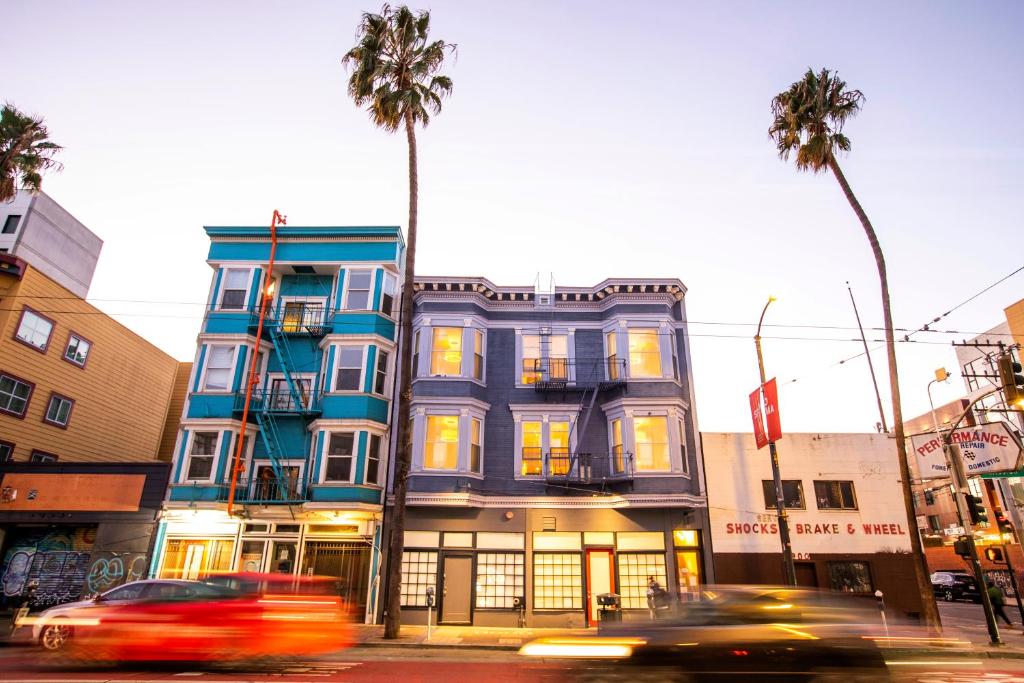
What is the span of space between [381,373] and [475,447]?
549 cm

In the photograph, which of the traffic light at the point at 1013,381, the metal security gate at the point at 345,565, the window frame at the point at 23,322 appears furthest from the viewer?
the window frame at the point at 23,322

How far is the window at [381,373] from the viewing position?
83.7 ft

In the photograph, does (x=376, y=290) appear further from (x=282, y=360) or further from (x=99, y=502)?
(x=99, y=502)

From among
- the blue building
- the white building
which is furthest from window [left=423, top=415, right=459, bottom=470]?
the white building

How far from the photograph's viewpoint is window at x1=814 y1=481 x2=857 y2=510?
2530cm

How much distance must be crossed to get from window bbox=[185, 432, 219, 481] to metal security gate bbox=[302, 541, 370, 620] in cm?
531

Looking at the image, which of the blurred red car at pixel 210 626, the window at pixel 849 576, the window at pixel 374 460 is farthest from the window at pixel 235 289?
the window at pixel 849 576

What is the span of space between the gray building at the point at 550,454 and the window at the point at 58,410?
19.1m

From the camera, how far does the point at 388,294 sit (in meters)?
27.1

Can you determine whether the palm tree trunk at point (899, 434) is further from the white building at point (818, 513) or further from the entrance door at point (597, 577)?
the entrance door at point (597, 577)

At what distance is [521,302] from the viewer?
27.2m

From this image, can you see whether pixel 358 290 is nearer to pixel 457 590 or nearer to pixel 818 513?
pixel 457 590

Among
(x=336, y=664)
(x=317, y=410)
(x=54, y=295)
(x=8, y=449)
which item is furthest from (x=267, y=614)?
(x=54, y=295)

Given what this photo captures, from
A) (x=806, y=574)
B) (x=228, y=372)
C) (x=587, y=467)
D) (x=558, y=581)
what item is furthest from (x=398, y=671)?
(x=806, y=574)
